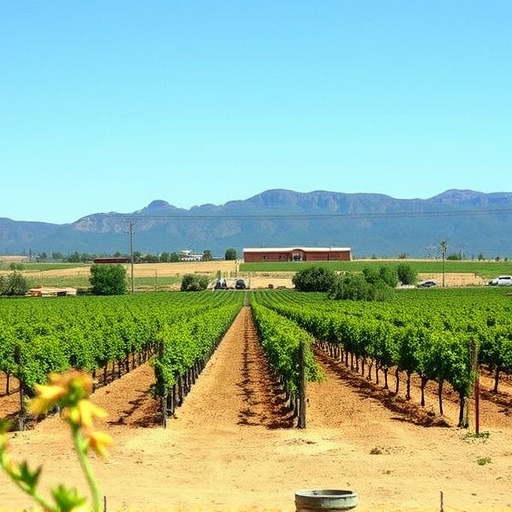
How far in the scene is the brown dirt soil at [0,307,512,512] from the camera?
1814 cm

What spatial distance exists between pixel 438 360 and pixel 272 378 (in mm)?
12022

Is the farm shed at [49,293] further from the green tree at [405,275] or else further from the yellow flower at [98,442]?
the yellow flower at [98,442]

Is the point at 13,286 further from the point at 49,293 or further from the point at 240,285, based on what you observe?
the point at 240,285

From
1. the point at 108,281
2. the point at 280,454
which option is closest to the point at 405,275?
the point at 108,281

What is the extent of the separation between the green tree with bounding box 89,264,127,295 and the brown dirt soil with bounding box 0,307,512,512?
314 feet

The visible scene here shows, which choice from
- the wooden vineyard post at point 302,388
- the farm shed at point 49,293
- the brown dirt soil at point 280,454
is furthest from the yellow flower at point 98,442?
the farm shed at point 49,293

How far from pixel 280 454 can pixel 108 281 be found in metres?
109

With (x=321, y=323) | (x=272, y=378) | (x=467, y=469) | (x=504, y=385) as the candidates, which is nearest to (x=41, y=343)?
(x=272, y=378)

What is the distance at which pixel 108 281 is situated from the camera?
425ft

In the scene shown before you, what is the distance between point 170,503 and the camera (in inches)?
685

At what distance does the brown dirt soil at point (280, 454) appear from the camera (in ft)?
59.5

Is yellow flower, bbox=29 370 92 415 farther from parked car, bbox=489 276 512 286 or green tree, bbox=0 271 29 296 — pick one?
parked car, bbox=489 276 512 286

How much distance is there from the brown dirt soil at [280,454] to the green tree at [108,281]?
314 feet

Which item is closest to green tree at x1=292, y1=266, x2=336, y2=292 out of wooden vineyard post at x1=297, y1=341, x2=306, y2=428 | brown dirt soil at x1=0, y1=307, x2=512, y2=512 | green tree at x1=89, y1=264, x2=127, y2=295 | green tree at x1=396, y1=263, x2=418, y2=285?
green tree at x1=396, y1=263, x2=418, y2=285
